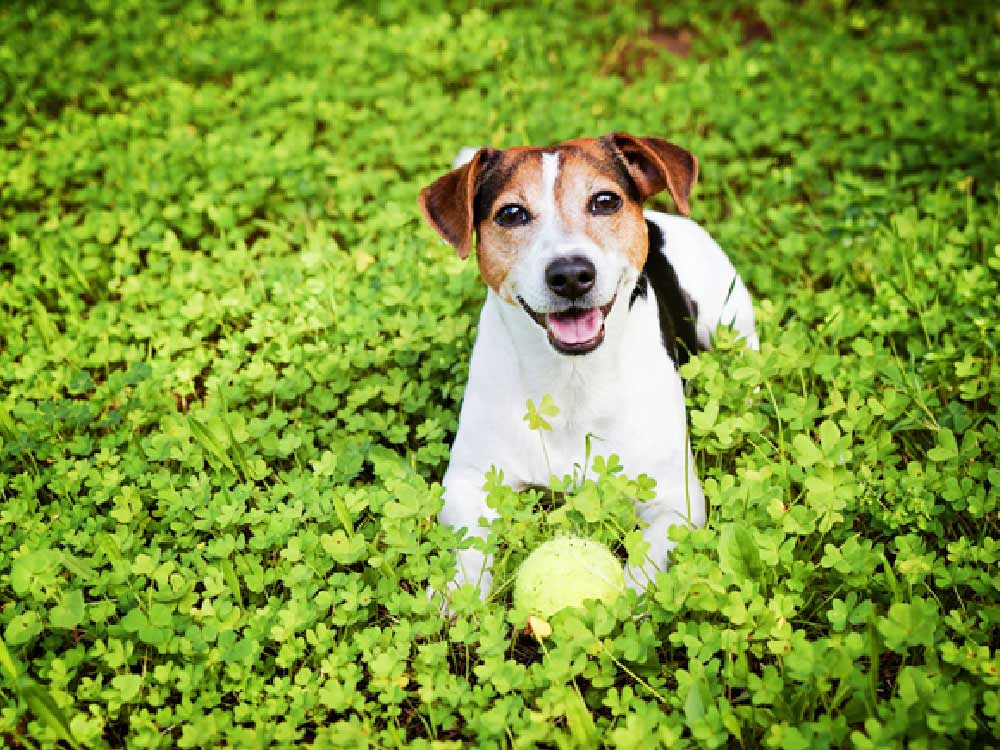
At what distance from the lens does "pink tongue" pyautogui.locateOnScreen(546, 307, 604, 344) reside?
3424 millimetres

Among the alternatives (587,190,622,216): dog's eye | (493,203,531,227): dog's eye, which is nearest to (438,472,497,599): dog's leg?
(493,203,531,227): dog's eye

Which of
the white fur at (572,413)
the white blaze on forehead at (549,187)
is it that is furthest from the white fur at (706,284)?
the white blaze on forehead at (549,187)

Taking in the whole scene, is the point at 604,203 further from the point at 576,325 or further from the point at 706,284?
the point at 706,284

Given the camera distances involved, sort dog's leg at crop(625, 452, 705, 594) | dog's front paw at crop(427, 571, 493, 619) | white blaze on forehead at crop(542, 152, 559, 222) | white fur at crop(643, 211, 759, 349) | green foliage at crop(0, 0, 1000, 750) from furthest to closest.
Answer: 1. white fur at crop(643, 211, 759, 349)
2. white blaze on forehead at crop(542, 152, 559, 222)
3. dog's leg at crop(625, 452, 705, 594)
4. dog's front paw at crop(427, 571, 493, 619)
5. green foliage at crop(0, 0, 1000, 750)

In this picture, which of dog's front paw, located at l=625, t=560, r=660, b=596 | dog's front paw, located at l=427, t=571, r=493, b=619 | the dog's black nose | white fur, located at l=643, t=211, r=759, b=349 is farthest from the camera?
white fur, located at l=643, t=211, r=759, b=349

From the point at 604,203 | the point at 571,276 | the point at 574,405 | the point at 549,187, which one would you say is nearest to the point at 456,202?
the point at 549,187

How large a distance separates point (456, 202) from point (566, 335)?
30.4 inches

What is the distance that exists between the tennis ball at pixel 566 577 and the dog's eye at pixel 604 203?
1.33 m

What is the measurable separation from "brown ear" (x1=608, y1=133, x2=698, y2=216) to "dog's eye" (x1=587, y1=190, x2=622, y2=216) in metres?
0.22

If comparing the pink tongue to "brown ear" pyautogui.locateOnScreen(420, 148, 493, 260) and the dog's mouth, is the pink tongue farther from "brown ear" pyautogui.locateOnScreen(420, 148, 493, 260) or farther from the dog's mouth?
"brown ear" pyautogui.locateOnScreen(420, 148, 493, 260)

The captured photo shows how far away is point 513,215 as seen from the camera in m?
3.58

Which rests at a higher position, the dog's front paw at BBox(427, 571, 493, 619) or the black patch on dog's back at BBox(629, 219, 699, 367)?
the black patch on dog's back at BBox(629, 219, 699, 367)

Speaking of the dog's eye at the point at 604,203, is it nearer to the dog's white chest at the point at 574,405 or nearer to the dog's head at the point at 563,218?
the dog's head at the point at 563,218

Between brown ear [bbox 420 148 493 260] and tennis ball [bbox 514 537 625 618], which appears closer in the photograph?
tennis ball [bbox 514 537 625 618]
